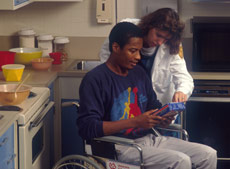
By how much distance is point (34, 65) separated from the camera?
12.4ft

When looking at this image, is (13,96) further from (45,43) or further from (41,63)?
(45,43)

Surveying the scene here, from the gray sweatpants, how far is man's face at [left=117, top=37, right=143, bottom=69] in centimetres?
42

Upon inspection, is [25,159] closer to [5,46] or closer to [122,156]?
[122,156]

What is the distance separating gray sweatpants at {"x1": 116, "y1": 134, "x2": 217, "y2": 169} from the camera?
2562 mm

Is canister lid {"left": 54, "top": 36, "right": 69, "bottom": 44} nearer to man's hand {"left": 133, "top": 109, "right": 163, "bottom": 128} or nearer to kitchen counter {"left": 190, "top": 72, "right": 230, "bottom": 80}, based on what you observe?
kitchen counter {"left": 190, "top": 72, "right": 230, "bottom": 80}

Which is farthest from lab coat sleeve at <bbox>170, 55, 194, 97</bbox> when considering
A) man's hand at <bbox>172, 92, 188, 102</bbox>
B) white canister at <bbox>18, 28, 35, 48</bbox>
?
white canister at <bbox>18, 28, 35, 48</bbox>

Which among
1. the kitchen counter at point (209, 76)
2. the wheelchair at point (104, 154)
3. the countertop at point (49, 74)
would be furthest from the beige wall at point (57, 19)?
the wheelchair at point (104, 154)

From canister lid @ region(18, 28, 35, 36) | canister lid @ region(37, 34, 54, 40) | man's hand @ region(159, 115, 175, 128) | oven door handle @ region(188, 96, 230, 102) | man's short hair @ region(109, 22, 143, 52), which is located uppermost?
man's short hair @ region(109, 22, 143, 52)

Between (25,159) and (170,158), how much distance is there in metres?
0.71

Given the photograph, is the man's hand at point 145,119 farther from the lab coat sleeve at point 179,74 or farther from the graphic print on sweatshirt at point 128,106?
the lab coat sleeve at point 179,74

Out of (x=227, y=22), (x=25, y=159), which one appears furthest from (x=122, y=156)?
(x=227, y=22)

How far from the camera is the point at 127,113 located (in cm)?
272

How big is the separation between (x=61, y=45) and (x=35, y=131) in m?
1.58

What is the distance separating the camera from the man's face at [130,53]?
8.77ft
